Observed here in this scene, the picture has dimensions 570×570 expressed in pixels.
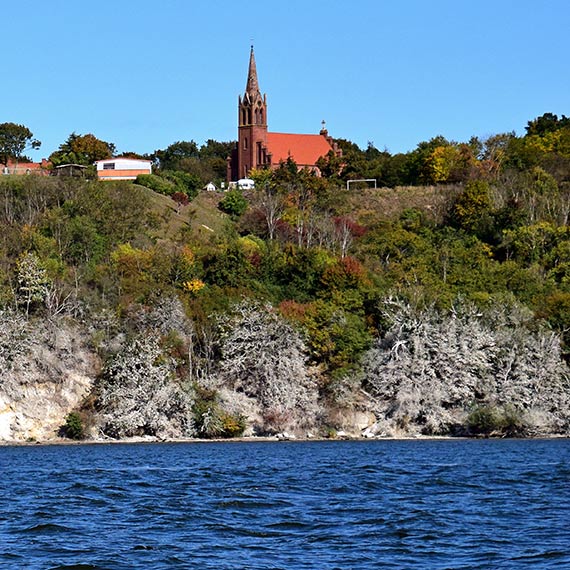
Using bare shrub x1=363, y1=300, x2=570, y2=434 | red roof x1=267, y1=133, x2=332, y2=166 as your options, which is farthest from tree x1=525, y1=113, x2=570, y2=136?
bare shrub x1=363, y1=300, x2=570, y2=434

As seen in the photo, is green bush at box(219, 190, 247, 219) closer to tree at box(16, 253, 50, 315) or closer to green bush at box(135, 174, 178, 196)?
green bush at box(135, 174, 178, 196)

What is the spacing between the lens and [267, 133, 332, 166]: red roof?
150 m

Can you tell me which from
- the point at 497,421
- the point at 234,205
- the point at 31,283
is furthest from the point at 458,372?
the point at 234,205

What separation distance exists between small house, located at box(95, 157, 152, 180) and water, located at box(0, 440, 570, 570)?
73.1 meters

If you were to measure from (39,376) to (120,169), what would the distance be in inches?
2206

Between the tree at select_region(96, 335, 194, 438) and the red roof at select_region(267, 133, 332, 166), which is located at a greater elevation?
the red roof at select_region(267, 133, 332, 166)

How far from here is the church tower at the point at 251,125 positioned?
150125mm

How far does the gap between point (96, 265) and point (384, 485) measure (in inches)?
2301

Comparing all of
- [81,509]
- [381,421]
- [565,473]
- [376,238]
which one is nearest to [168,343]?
[381,421]

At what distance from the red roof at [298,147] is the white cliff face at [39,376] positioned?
64.5 meters

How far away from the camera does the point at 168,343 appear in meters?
87.8

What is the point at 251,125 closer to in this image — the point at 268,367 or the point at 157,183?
the point at 157,183

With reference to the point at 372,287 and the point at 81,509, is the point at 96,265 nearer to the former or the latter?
the point at 372,287

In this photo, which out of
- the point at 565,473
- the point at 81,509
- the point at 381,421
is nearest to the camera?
the point at 81,509
